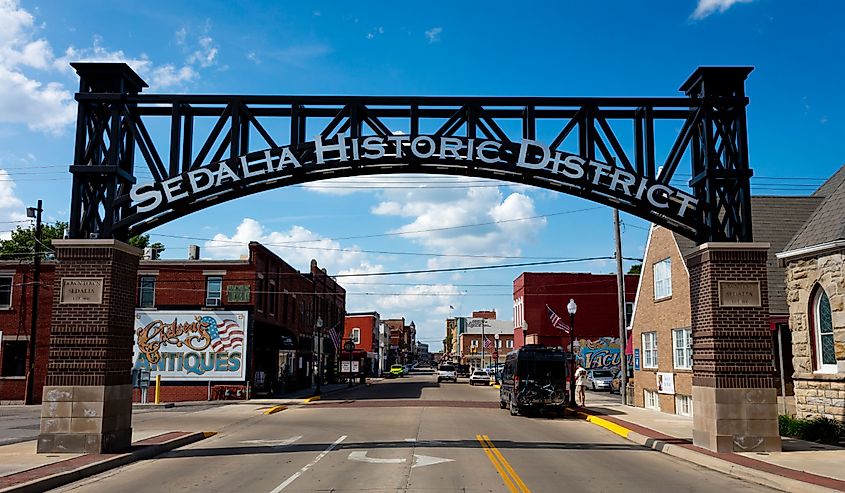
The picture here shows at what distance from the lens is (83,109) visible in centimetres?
1716

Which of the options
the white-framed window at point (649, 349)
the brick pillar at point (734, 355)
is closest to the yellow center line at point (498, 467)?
the brick pillar at point (734, 355)

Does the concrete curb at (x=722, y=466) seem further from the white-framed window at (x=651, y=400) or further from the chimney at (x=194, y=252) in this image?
the chimney at (x=194, y=252)

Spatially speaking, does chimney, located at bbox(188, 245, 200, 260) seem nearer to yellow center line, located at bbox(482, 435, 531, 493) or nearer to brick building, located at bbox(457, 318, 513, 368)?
yellow center line, located at bbox(482, 435, 531, 493)

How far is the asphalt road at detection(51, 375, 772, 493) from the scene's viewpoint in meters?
12.0

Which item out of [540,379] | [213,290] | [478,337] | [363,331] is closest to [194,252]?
[213,290]

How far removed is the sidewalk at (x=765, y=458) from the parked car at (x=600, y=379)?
26.6 m

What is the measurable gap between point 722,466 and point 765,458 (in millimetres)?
1338

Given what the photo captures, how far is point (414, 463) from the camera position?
14.5 m

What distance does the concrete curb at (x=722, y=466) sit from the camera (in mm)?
11852

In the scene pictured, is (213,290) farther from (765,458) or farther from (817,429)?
(765,458)

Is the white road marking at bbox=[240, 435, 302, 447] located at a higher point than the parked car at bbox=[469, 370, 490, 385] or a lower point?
higher

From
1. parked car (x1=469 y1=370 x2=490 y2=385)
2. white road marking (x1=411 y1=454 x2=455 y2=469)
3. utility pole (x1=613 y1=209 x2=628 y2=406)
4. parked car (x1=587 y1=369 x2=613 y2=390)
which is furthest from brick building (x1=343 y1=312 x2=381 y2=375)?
white road marking (x1=411 y1=454 x2=455 y2=469)

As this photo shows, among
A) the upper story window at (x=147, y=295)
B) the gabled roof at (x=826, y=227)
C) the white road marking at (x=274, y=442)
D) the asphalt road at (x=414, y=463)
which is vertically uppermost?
the gabled roof at (x=826, y=227)

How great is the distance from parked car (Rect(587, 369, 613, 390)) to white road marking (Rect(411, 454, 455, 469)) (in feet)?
117
